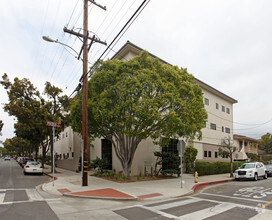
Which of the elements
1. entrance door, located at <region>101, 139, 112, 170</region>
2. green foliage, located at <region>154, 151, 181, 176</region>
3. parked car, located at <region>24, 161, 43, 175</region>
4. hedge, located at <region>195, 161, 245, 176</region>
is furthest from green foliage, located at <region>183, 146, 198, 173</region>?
parked car, located at <region>24, 161, 43, 175</region>

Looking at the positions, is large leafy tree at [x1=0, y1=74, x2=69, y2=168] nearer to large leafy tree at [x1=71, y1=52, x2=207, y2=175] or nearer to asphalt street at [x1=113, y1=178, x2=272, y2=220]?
large leafy tree at [x1=71, y1=52, x2=207, y2=175]

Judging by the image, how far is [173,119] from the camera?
1333 cm

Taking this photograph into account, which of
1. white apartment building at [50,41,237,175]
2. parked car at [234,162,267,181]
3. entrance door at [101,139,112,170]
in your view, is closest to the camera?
parked car at [234,162,267,181]

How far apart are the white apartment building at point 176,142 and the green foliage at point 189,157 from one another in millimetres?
1472

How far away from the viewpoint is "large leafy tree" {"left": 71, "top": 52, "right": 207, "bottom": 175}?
13266 millimetres

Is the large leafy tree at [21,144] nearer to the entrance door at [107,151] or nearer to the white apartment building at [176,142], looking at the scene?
the white apartment building at [176,142]

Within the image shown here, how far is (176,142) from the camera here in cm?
2306

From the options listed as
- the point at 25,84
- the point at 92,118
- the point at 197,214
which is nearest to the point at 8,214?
the point at 197,214

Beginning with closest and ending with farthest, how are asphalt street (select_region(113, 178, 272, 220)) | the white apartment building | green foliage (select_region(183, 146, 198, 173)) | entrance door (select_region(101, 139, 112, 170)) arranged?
1. asphalt street (select_region(113, 178, 272, 220))
2. the white apartment building
3. entrance door (select_region(101, 139, 112, 170))
4. green foliage (select_region(183, 146, 198, 173))

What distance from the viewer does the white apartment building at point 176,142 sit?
758 inches

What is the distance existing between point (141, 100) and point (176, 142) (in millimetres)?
11176

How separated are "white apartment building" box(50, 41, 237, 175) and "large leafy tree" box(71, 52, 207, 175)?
2.13m

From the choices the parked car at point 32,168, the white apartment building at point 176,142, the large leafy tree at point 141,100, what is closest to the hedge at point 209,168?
the white apartment building at point 176,142

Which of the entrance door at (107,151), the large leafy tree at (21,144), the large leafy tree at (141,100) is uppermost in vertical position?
the large leafy tree at (141,100)
